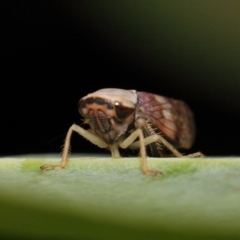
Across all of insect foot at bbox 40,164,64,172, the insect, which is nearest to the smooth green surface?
insect foot at bbox 40,164,64,172

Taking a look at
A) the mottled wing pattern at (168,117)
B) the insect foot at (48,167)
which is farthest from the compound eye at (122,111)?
the insect foot at (48,167)

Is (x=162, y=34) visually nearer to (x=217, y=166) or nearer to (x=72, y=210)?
(x=217, y=166)

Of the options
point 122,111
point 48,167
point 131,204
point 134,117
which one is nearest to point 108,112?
point 122,111

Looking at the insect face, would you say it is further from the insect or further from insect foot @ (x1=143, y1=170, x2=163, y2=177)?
insect foot @ (x1=143, y1=170, x2=163, y2=177)

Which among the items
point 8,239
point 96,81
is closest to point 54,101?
point 96,81

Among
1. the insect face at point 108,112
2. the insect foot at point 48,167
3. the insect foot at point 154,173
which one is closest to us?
the insect foot at point 154,173

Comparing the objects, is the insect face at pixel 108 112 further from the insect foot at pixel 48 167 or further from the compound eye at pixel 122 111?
the insect foot at pixel 48 167

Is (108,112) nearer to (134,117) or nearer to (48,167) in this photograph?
(134,117)
